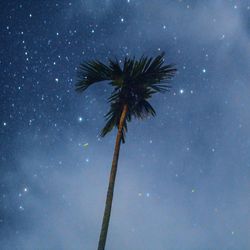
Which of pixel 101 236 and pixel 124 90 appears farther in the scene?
Result: pixel 124 90

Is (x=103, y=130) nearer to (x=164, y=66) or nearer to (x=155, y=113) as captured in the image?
(x=155, y=113)

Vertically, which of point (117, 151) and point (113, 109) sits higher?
point (113, 109)

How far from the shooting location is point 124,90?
456 inches

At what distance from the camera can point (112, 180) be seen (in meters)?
9.96

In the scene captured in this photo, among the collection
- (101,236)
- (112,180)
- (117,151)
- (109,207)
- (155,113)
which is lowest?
(101,236)

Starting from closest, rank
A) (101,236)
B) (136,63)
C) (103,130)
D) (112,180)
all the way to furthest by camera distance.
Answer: (101,236) < (112,180) < (136,63) < (103,130)

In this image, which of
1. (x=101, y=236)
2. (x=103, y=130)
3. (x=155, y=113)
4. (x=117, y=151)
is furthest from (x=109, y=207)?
(x=155, y=113)

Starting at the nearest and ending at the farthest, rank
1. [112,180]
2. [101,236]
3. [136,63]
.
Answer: [101,236] < [112,180] < [136,63]

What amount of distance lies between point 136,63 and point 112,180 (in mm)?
3581

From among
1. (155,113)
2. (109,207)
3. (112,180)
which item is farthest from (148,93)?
(109,207)

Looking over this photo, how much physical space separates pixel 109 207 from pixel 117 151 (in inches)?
69.6

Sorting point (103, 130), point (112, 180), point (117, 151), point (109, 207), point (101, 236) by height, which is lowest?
point (101, 236)

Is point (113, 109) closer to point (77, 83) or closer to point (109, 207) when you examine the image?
point (77, 83)

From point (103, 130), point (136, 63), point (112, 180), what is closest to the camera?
point (112, 180)
